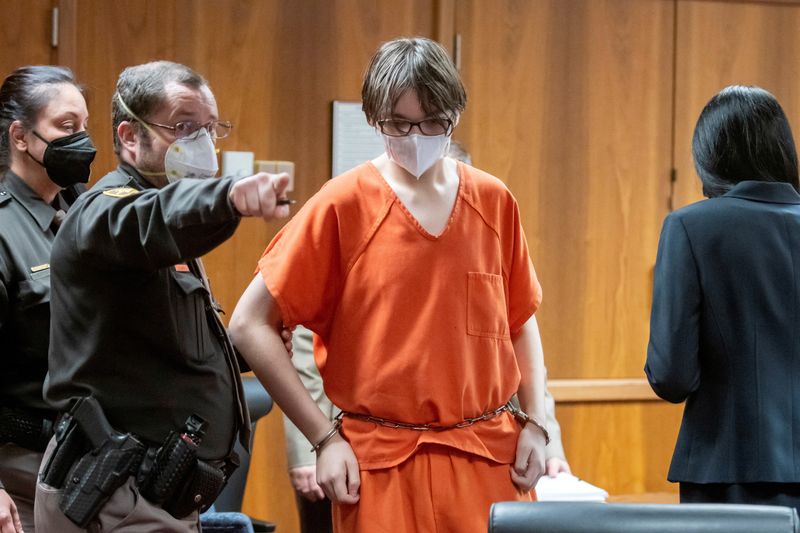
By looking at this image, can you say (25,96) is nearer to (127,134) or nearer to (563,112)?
(127,134)

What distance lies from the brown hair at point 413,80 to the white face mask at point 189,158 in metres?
0.30

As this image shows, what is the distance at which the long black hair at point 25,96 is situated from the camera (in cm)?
228

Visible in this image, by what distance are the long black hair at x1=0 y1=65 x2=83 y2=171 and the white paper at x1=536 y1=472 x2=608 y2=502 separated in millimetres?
1350

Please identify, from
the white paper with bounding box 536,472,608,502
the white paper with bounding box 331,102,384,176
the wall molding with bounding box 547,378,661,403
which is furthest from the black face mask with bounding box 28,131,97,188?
the wall molding with bounding box 547,378,661,403

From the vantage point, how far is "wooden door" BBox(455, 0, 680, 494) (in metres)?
3.97

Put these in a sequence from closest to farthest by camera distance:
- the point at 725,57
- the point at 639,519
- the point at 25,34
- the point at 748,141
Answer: the point at 639,519 → the point at 748,141 → the point at 25,34 → the point at 725,57

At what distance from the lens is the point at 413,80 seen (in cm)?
160

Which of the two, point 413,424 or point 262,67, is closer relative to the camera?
point 413,424

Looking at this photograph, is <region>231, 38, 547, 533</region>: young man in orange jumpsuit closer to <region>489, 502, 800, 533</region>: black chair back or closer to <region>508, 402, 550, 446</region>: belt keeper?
<region>508, 402, 550, 446</region>: belt keeper

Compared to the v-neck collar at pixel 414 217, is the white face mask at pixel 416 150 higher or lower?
higher

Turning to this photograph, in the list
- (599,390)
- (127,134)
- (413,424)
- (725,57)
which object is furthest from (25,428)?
(725,57)

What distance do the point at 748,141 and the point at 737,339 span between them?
0.37 metres

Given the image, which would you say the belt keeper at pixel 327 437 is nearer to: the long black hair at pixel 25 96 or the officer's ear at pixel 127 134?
the officer's ear at pixel 127 134

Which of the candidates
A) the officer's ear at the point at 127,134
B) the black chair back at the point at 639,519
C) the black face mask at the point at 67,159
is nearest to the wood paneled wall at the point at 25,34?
the black face mask at the point at 67,159
